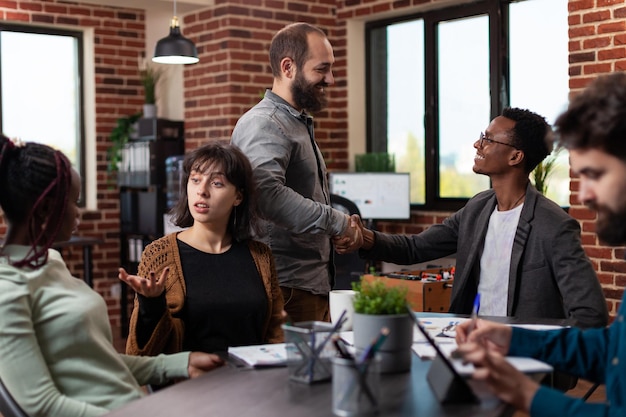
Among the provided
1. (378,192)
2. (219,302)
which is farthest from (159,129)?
(219,302)

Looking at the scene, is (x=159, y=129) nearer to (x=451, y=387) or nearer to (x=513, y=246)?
(x=513, y=246)

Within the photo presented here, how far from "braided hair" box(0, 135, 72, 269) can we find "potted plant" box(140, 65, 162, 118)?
473 cm

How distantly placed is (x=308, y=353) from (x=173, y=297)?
70cm

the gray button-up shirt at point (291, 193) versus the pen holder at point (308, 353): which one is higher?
the gray button-up shirt at point (291, 193)

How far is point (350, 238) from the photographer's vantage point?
114 inches

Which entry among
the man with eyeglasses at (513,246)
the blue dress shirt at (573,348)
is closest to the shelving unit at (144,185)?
the man with eyeglasses at (513,246)

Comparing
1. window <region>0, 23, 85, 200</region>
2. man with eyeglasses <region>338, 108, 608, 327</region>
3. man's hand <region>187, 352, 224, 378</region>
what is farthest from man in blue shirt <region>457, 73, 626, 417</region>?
window <region>0, 23, 85, 200</region>

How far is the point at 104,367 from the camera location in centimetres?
179

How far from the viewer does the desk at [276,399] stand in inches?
59.3

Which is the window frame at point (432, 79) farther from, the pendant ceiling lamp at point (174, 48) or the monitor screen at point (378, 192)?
the pendant ceiling lamp at point (174, 48)

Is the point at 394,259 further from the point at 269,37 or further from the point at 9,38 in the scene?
the point at 9,38

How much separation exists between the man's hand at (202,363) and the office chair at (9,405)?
1.39 ft

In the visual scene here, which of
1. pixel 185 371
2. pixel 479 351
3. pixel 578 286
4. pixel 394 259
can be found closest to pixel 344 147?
pixel 394 259

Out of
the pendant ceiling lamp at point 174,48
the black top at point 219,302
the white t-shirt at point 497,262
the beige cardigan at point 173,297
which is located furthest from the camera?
the pendant ceiling lamp at point 174,48
